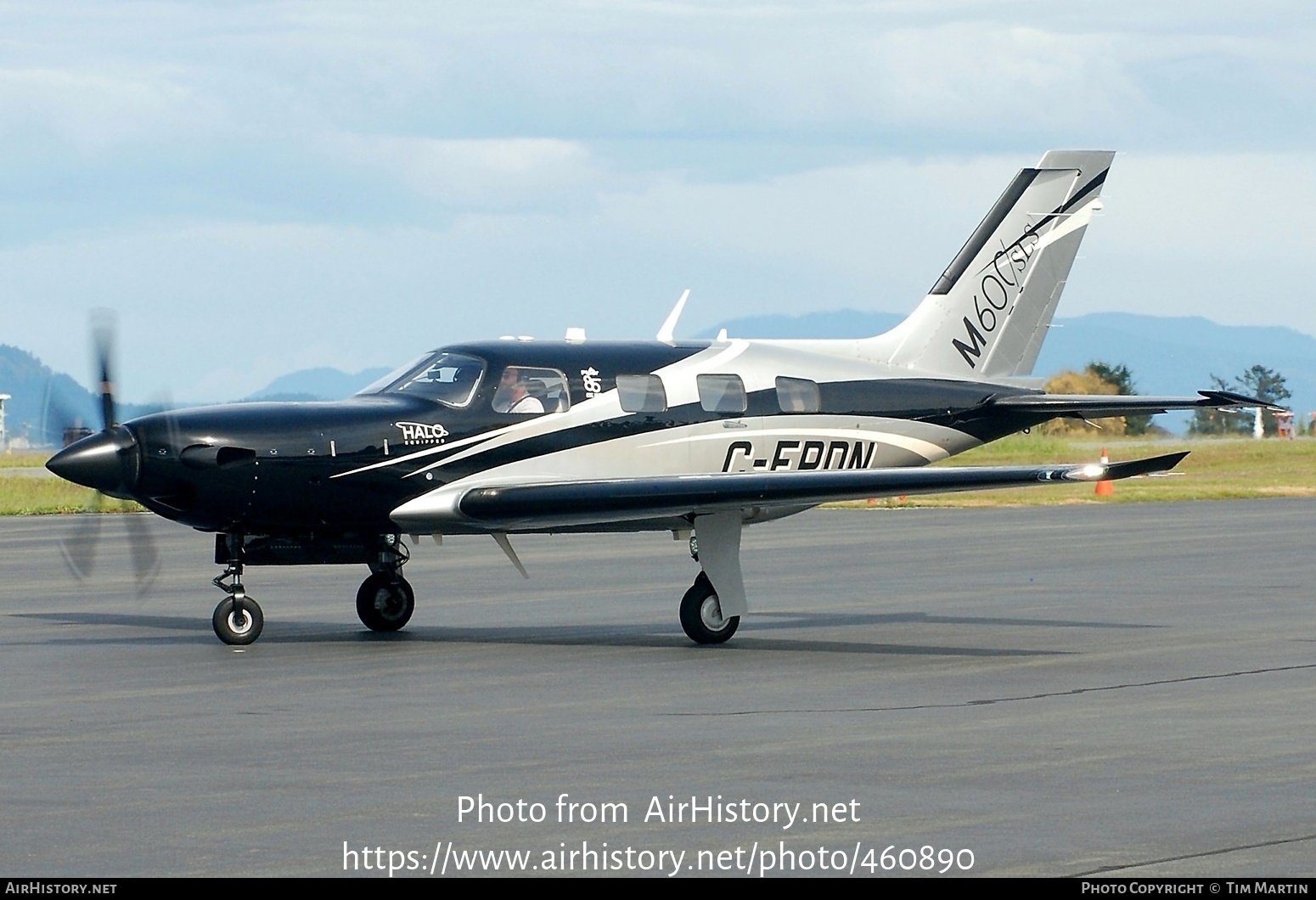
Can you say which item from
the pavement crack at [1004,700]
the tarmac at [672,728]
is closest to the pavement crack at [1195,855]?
the tarmac at [672,728]

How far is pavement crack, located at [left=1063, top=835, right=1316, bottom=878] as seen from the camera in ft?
24.6

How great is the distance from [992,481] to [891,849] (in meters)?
7.48

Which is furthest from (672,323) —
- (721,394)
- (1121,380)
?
(1121,380)

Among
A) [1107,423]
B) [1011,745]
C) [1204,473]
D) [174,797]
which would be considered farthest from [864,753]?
[1107,423]

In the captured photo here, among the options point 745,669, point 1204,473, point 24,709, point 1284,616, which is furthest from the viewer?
point 1204,473

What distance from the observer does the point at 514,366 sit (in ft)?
56.3

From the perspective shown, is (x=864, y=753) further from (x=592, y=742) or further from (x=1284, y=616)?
(x=1284, y=616)

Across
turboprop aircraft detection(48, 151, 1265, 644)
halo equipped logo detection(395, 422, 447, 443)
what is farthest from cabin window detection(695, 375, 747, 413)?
halo equipped logo detection(395, 422, 447, 443)

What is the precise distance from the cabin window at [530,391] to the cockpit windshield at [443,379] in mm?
230

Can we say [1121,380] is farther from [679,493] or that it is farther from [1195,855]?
[1195,855]

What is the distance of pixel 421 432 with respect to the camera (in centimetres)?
1666

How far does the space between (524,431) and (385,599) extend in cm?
211

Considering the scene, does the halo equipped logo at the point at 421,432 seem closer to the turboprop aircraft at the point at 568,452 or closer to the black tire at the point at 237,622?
the turboprop aircraft at the point at 568,452

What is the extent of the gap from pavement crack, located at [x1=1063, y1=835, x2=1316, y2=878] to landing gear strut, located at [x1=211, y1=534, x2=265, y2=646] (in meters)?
10.3
